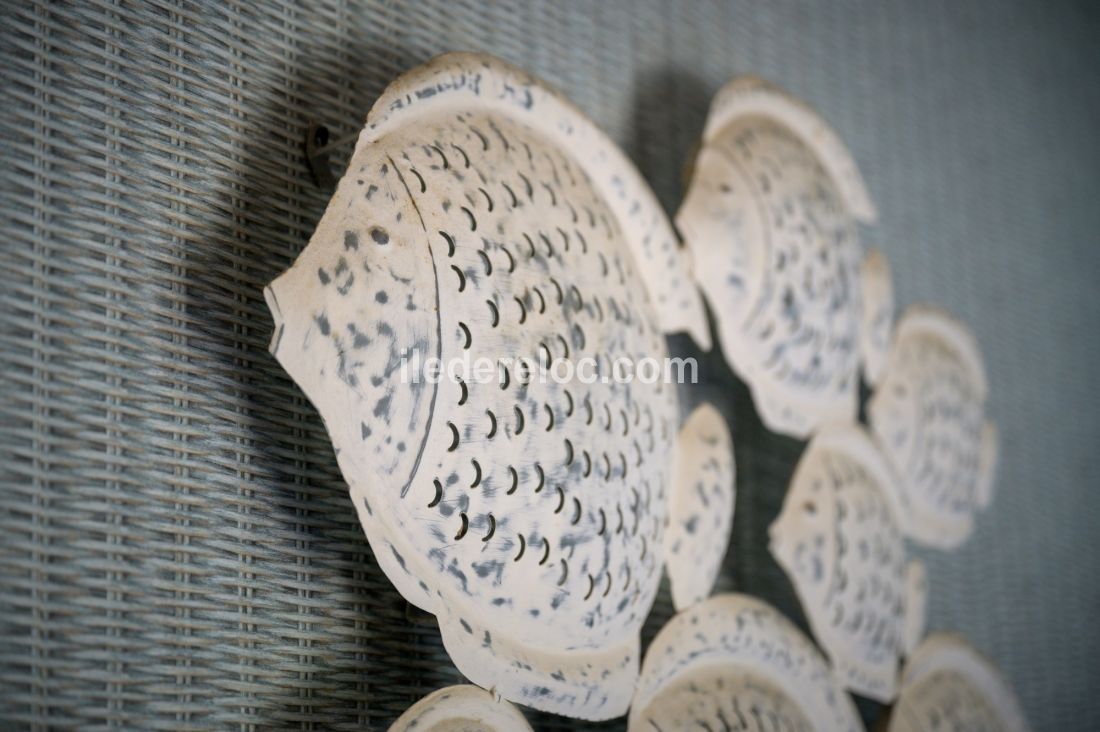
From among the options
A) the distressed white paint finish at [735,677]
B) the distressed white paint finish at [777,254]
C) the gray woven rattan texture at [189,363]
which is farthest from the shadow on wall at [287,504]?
the distressed white paint finish at [777,254]

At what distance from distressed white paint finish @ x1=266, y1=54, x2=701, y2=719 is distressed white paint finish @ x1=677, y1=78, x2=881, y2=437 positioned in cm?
12

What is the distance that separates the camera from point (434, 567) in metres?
0.55

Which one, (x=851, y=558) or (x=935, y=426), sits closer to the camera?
(x=851, y=558)

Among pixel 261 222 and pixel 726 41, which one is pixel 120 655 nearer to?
pixel 261 222

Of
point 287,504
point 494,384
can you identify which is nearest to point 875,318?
point 494,384

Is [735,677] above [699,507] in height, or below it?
below

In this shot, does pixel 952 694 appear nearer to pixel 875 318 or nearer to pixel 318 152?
pixel 875 318

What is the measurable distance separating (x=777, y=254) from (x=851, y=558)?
0.27 m

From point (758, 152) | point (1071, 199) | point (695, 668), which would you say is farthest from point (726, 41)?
point (1071, 199)

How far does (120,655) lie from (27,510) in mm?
87

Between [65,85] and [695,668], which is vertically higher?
[65,85]

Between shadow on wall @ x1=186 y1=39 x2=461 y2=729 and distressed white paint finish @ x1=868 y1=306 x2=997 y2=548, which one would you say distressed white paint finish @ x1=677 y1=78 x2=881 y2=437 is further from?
shadow on wall @ x1=186 y1=39 x2=461 y2=729

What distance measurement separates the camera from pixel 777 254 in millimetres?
845

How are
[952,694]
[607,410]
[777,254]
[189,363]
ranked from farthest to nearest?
[952,694]
[777,254]
[607,410]
[189,363]
